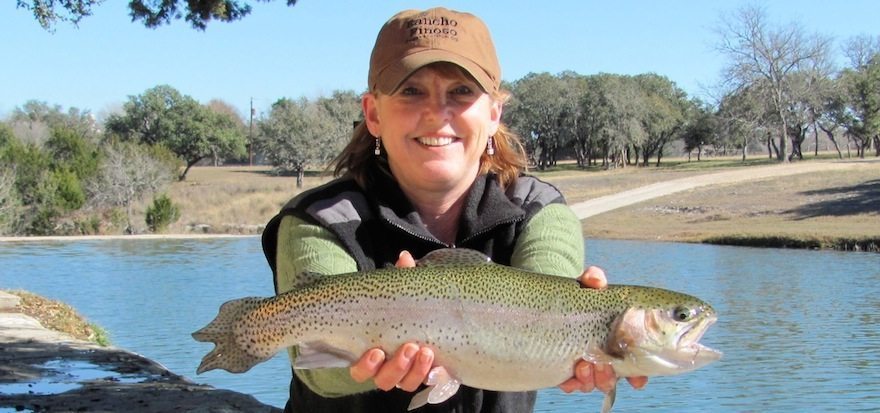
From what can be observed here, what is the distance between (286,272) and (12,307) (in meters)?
16.2

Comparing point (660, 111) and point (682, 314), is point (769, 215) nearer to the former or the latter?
point (682, 314)

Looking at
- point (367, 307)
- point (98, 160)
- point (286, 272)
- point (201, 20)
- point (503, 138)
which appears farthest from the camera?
point (98, 160)

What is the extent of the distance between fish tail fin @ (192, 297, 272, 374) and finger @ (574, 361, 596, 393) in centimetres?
95

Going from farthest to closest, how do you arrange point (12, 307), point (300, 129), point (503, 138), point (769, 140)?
point (769, 140), point (300, 129), point (12, 307), point (503, 138)

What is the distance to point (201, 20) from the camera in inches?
471

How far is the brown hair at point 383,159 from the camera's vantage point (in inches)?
138

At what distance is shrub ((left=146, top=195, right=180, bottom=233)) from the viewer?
4778 cm

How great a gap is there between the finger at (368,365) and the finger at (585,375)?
0.58 meters

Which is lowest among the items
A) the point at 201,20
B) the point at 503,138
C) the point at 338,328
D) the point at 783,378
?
the point at 783,378

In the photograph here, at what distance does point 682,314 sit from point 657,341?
121mm

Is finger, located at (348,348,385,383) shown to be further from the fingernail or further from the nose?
the nose

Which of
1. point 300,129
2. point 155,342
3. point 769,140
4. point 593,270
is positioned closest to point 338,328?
point 593,270

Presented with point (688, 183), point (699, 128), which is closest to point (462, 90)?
point (688, 183)

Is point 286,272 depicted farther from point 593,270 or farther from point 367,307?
point 593,270
